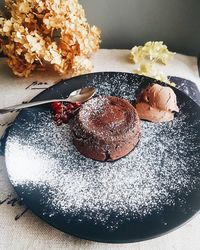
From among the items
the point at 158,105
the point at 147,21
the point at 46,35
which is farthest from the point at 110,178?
the point at 147,21

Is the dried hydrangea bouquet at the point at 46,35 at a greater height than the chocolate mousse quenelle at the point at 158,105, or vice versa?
the dried hydrangea bouquet at the point at 46,35

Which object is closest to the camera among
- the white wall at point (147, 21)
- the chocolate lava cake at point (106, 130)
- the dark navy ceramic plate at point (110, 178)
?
the dark navy ceramic plate at point (110, 178)

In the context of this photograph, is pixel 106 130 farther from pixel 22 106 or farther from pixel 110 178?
pixel 22 106

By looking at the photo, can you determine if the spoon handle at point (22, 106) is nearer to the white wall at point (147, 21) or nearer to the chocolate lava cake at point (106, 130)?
the chocolate lava cake at point (106, 130)

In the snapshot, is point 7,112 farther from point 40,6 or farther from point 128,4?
point 128,4

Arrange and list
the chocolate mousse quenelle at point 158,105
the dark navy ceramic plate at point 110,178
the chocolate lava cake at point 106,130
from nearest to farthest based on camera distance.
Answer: the dark navy ceramic plate at point 110,178 → the chocolate lava cake at point 106,130 → the chocolate mousse quenelle at point 158,105

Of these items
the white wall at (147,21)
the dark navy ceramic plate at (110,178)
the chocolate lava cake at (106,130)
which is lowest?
the dark navy ceramic plate at (110,178)

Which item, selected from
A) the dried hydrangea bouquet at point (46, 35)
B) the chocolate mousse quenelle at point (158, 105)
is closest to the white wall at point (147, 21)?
the dried hydrangea bouquet at point (46, 35)

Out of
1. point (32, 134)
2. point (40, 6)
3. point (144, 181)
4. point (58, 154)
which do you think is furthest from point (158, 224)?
point (40, 6)
